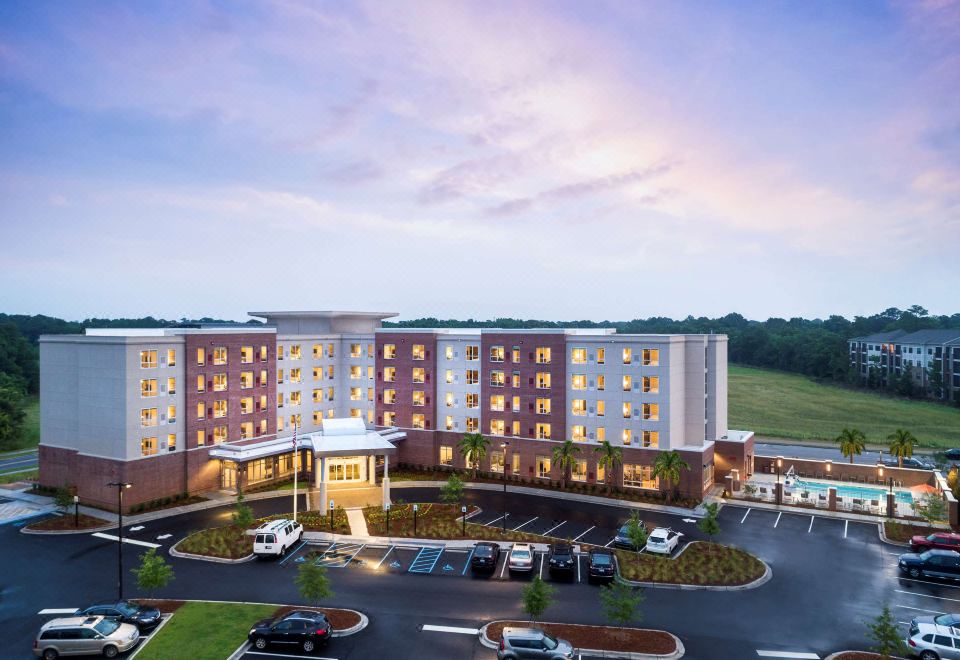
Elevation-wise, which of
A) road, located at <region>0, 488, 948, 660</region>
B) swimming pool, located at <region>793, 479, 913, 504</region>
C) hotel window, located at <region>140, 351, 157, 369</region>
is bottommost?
swimming pool, located at <region>793, 479, 913, 504</region>

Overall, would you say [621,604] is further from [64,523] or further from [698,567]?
[64,523]

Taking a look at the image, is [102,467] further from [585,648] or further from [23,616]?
[585,648]

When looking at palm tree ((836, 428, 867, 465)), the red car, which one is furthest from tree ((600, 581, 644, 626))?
palm tree ((836, 428, 867, 465))

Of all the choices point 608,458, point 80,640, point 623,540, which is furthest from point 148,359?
point 608,458

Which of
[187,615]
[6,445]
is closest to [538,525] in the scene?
[187,615]

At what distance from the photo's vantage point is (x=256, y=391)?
63625mm

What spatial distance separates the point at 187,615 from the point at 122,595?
5750mm

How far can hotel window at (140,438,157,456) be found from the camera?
51888mm

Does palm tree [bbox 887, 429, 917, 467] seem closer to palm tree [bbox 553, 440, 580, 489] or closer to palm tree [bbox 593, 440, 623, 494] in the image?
palm tree [bbox 593, 440, 623, 494]

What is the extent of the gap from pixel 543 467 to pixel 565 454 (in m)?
4.91

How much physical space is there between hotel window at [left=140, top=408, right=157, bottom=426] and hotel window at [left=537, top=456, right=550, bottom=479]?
38651mm

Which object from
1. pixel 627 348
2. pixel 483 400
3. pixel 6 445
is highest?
pixel 627 348

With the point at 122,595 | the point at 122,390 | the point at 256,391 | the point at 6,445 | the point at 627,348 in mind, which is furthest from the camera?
the point at 6,445

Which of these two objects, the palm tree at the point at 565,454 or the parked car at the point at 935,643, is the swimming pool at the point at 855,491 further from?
the parked car at the point at 935,643
